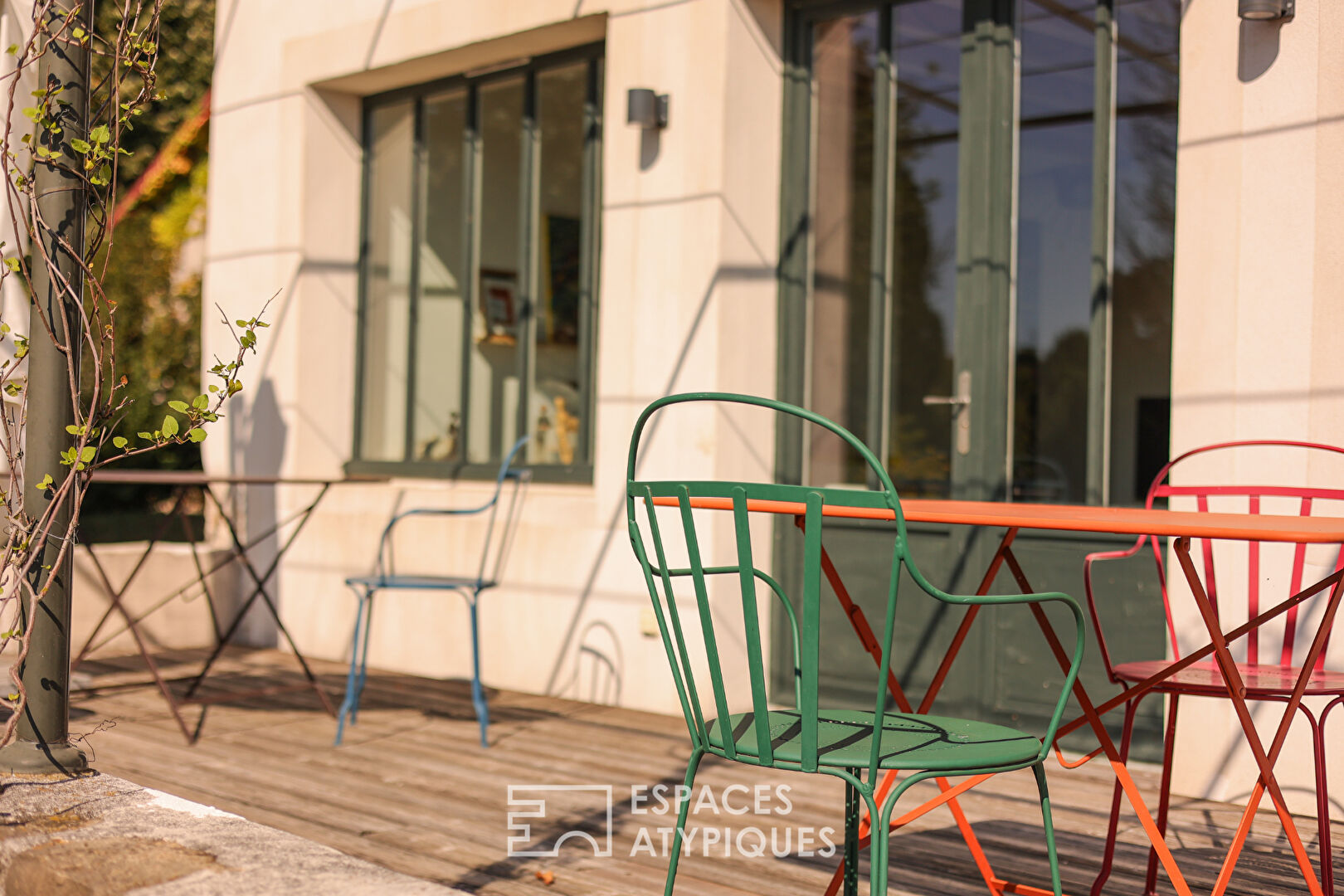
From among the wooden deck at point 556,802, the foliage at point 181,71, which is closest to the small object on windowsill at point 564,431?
the wooden deck at point 556,802

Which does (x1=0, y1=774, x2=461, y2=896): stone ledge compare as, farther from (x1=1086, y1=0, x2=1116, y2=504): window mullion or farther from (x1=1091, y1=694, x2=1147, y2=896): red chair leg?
(x1=1086, y1=0, x2=1116, y2=504): window mullion

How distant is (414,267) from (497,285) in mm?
645

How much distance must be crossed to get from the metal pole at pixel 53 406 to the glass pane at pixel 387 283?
362cm

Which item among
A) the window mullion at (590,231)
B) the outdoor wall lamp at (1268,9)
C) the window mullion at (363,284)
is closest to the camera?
the outdoor wall lamp at (1268,9)

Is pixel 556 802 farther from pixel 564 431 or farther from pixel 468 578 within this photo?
pixel 564 431

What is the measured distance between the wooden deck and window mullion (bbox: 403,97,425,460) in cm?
169

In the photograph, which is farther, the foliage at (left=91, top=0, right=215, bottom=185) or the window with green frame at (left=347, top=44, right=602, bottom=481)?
the foliage at (left=91, top=0, right=215, bottom=185)

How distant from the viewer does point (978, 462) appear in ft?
14.2

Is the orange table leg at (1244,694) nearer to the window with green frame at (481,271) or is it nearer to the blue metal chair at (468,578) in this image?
the blue metal chair at (468,578)

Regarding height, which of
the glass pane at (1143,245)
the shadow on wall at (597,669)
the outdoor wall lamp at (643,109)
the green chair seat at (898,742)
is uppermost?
the outdoor wall lamp at (643,109)

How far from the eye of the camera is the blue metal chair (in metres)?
4.10

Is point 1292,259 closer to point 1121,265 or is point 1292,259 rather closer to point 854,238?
point 1121,265

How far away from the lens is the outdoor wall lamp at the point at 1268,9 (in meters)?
3.46

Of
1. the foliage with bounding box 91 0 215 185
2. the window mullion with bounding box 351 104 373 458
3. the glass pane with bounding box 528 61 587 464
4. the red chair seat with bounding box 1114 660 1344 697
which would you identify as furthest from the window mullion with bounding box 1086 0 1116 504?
the foliage with bounding box 91 0 215 185
